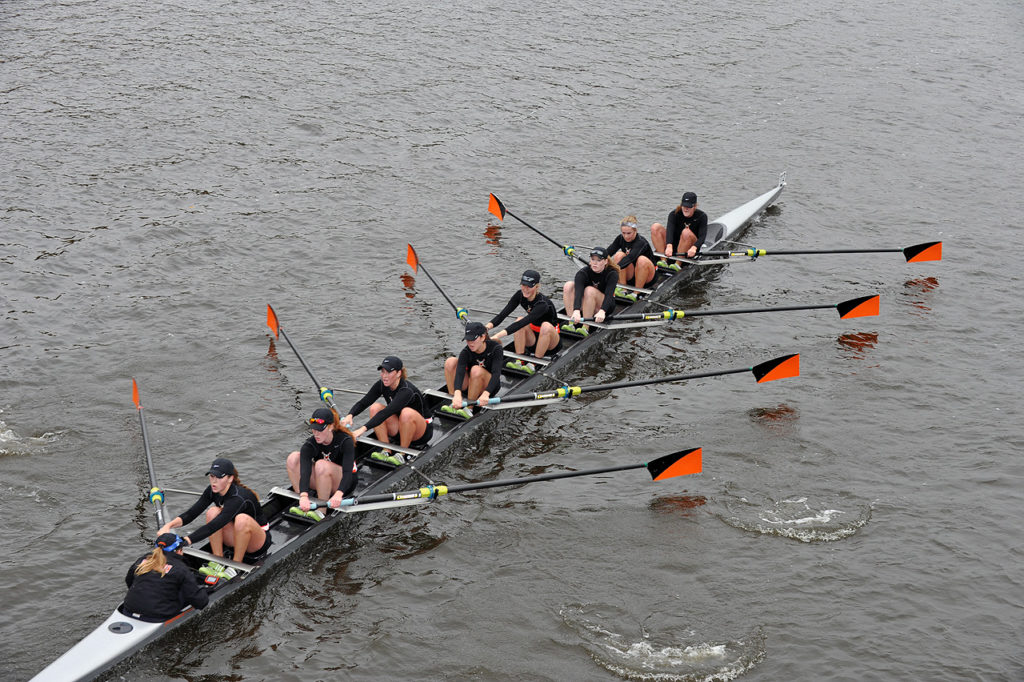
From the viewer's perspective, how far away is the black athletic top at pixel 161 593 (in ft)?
37.6

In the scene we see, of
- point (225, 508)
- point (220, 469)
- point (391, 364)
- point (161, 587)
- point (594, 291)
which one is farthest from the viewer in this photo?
point (594, 291)

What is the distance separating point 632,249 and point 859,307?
14.7ft

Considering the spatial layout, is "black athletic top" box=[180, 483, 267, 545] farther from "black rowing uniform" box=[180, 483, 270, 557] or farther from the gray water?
the gray water

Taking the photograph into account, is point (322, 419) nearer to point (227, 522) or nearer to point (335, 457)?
point (335, 457)

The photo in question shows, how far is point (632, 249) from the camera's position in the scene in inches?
787

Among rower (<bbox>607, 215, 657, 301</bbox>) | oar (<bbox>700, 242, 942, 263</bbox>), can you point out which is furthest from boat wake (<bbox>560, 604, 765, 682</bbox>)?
oar (<bbox>700, 242, 942, 263</bbox>)

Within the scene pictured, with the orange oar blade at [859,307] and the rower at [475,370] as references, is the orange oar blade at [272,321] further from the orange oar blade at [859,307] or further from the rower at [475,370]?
the orange oar blade at [859,307]

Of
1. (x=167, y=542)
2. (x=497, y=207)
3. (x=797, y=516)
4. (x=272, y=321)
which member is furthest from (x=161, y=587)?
(x=497, y=207)

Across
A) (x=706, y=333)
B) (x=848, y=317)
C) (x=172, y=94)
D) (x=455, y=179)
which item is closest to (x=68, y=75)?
(x=172, y=94)

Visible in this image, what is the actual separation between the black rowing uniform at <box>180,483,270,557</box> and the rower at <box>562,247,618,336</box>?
7.43m

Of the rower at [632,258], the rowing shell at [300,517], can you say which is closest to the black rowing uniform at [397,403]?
the rowing shell at [300,517]

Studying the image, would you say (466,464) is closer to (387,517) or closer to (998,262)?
(387,517)

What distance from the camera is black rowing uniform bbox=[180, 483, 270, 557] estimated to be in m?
12.2

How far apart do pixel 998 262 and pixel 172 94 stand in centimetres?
2205
